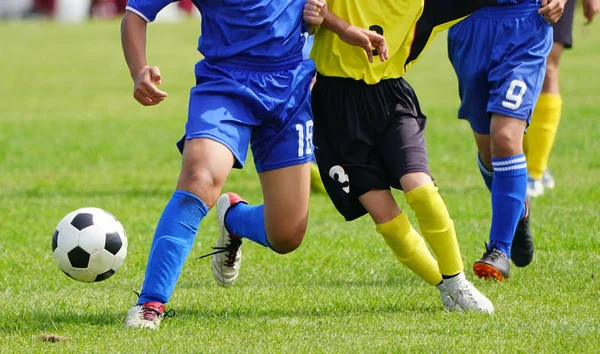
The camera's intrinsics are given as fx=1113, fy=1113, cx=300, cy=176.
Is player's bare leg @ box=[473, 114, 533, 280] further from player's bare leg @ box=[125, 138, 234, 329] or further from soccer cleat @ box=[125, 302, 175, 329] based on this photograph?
soccer cleat @ box=[125, 302, 175, 329]

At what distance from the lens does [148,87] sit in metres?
4.71

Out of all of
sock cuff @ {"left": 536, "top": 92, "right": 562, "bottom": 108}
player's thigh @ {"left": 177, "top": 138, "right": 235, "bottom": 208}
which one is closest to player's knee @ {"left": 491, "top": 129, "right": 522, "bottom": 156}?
player's thigh @ {"left": 177, "top": 138, "right": 235, "bottom": 208}

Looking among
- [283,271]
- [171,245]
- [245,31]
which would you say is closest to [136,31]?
[245,31]

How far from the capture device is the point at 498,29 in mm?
6129

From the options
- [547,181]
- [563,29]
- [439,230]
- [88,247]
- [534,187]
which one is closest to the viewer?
[439,230]

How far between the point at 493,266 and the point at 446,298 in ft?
2.25

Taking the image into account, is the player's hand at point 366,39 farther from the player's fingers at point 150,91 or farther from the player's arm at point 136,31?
the player's fingers at point 150,91

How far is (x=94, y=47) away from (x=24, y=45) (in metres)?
1.92

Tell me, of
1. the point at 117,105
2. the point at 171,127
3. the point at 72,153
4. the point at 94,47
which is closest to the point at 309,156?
the point at 72,153

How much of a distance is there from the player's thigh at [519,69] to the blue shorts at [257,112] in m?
1.25

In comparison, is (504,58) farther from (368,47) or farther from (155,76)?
(155,76)

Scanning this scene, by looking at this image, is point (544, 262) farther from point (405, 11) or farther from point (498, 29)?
point (405, 11)

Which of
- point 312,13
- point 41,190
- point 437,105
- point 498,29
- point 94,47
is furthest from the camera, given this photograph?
point 94,47

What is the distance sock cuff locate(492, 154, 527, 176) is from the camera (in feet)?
19.9
